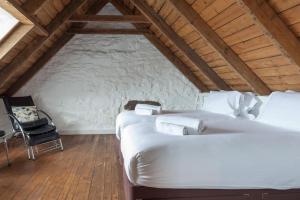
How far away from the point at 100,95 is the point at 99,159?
1978 mm

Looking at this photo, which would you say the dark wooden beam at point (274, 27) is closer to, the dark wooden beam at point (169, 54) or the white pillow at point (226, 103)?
the white pillow at point (226, 103)

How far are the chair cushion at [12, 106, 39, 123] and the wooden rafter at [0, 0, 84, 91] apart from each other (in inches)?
32.6

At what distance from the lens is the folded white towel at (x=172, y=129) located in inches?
87.0

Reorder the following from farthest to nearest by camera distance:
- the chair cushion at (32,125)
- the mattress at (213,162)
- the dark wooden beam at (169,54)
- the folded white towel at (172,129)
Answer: the dark wooden beam at (169,54) < the chair cushion at (32,125) < the folded white towel at (172,129) < the mattress at (213,162)

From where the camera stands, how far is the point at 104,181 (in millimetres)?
2986

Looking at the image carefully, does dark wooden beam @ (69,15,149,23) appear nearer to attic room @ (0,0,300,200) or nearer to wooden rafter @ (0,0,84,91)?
attic room @ (0,0,300,200)

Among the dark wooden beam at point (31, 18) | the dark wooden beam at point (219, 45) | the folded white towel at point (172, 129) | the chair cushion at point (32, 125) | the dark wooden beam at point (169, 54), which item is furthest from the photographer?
the dark wooden beam at point (169, 54)

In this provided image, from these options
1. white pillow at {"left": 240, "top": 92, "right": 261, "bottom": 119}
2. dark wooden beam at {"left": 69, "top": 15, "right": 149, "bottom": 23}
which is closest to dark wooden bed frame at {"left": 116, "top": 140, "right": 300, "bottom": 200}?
white pillow at {"left": 240, "top": 92, "right": 261, "bottom": 119}

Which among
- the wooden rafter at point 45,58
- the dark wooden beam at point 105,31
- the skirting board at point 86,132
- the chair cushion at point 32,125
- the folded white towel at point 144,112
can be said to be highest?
the dark wooden beam at point 105,31

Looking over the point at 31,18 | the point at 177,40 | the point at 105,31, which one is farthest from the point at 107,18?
the point at 31,18

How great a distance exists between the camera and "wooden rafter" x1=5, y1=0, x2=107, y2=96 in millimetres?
5081

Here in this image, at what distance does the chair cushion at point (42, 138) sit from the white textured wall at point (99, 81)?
129cm

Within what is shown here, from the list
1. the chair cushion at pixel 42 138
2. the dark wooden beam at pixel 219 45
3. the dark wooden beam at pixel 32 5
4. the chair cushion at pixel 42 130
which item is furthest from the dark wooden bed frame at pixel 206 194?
the chair cushion at pixel 42 130

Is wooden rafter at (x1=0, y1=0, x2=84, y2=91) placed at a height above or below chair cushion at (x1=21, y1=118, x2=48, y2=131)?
above
